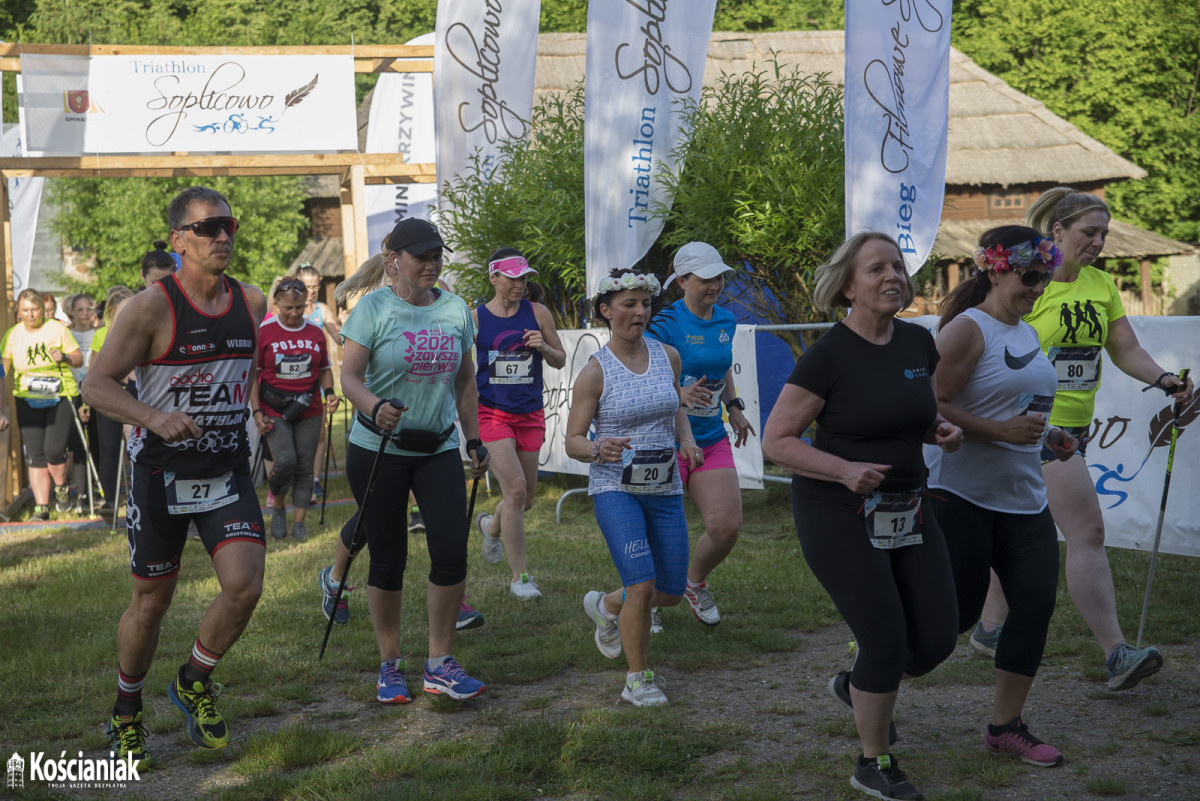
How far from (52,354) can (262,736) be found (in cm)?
789

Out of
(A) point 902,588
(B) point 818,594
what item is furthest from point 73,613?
(A) point 902,588

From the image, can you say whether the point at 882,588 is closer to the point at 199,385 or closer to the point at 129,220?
the point at 199,385

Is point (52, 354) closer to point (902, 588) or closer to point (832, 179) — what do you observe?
point (832, 179)

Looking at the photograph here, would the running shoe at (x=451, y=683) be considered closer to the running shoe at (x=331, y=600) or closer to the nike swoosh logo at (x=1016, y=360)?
the running shoe at (x=331, y=600)

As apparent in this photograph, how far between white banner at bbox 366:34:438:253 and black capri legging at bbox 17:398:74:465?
6.24 m

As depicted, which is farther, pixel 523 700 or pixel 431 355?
pixel 523 700

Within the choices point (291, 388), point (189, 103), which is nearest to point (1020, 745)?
point (291, 388)

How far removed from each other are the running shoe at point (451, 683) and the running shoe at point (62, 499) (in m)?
8.06

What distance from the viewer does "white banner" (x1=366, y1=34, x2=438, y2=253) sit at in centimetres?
1670

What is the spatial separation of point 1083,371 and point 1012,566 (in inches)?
56.7

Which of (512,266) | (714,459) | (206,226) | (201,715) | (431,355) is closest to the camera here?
(206,226)

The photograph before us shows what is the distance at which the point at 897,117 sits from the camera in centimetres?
773

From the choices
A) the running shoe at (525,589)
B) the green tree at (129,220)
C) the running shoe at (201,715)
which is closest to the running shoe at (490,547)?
the running shoe at (525,589)

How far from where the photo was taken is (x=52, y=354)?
1123 centimetres
